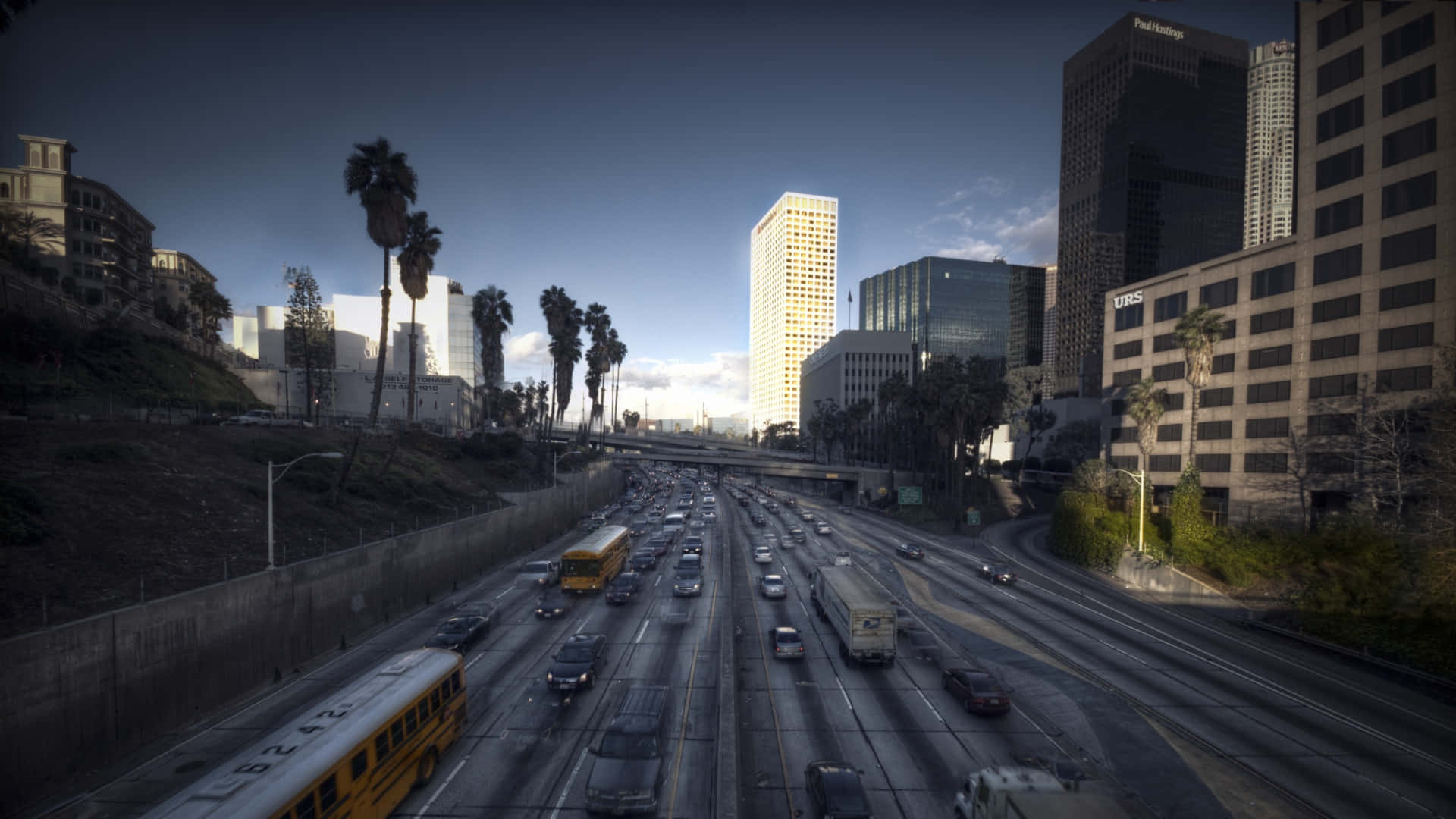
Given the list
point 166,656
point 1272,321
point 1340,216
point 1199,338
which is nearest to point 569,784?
point 166,656

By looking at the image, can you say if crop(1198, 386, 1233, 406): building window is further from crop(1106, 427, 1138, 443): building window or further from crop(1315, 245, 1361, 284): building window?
crop(1315, 245, 1361, 284): building window

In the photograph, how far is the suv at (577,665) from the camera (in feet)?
76.6

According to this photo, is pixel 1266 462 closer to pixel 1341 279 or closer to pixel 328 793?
pixel 1341 279

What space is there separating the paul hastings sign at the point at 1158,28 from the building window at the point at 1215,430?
166 m

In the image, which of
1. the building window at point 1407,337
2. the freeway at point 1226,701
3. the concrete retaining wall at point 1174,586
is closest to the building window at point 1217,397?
the building window at point 1407,337

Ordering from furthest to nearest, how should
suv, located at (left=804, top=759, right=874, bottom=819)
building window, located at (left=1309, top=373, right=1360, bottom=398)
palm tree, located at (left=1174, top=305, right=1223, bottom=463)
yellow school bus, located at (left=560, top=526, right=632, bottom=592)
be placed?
palm tree, located at (left=1174, top=305, right=1223, bottom=463) → building window, located at (left=1309, top=373, right=1360, bottom=398) → yellow school bus, located at (left=560, top=526, right=632, bottom=592) → suv, located at (left=804, top=759, right=874, bottom=819)

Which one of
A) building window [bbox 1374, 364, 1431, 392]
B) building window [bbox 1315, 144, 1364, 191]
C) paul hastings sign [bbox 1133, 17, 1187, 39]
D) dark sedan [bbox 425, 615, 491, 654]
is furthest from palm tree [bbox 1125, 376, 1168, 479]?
paul hastings sign [bbox 1133, 17, 1187, 39]

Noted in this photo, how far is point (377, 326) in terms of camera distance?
463ft

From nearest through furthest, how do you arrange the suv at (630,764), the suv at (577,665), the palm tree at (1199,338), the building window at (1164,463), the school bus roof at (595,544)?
the suv at (630,764) < the suv at (577,665) < the school bus roof at (595,544) < the palm tree at (1199,338) < the building window at (1164,463)

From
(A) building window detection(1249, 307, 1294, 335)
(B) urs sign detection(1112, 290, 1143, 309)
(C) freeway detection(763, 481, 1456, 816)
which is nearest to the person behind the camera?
(C) freeway detection(763, 481, 1456, 816)

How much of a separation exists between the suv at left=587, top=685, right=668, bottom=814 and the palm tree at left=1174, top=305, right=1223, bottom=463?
→ 173ft

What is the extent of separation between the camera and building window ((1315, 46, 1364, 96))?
45344 millimetres

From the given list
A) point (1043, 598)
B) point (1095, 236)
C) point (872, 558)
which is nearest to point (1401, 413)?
point (1043, 598)

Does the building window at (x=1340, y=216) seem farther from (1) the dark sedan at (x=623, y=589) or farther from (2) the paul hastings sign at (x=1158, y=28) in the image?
(2) the paul hastings sign at (x=1158, y=28)
